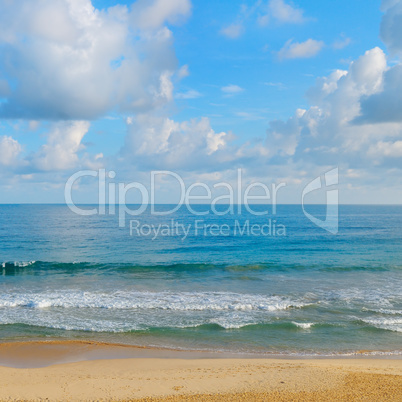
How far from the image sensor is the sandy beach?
10.1 meters

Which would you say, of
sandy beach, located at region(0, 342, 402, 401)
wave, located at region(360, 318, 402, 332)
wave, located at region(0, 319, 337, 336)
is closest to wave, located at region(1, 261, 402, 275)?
wave, located at region(360, 318, 402, 332)

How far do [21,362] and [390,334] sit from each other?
15.4m

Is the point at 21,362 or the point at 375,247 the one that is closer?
the point at 21,362

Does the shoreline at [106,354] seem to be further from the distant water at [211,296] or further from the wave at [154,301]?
the wave at [154,301]

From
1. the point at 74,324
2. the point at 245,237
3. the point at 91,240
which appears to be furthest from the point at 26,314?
the point at 245,237

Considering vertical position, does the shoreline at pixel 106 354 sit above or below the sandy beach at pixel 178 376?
below

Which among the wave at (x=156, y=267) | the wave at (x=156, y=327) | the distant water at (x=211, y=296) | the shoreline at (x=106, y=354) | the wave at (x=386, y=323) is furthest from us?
the wave at (x=156, y=267)

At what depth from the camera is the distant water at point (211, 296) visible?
1562 cm

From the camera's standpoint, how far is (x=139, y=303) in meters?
20.7

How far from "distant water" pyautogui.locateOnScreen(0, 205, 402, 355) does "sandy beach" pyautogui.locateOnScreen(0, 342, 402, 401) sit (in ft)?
4.41

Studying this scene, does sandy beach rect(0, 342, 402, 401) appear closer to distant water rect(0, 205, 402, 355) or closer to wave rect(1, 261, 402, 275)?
distant water rect(0, 205, 402, 355)

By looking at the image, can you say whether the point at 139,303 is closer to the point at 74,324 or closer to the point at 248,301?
the point at 74,324

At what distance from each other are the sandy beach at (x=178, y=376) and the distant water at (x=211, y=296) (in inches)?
52.9

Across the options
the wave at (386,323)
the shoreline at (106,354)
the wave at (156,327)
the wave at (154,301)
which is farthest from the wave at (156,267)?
the shoreline at (106,354)
